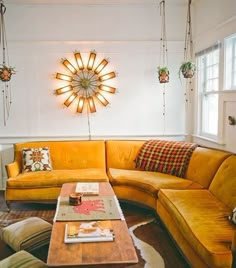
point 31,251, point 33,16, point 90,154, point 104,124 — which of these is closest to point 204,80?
point 104,124

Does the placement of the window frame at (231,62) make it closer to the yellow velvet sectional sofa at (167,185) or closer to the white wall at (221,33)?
the white wall at (221,33)

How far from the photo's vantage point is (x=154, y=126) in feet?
16.7

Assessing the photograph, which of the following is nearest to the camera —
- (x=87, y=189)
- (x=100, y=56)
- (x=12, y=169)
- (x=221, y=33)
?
(x=87, y=189)

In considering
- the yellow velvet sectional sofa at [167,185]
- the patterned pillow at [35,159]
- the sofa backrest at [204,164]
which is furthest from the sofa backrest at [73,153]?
the sofa backrest at [204,164]

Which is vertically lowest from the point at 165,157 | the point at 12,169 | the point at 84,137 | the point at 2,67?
the point at 12,169

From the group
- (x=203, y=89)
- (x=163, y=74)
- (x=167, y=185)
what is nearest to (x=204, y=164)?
(x=167, y=185)

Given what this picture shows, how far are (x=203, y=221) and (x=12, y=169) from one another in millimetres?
2647

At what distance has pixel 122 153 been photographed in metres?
4.69

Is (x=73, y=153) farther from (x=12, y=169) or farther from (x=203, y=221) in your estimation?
(x=203, y=221)

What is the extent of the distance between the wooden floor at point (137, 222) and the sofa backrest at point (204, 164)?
26.2 inches

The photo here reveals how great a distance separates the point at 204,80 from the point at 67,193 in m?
2.73

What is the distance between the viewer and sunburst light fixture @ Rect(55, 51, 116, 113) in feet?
16.0

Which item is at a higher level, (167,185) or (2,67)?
(2,67)

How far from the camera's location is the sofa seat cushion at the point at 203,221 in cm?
203
